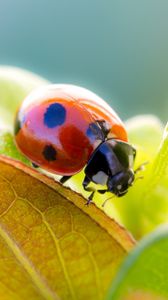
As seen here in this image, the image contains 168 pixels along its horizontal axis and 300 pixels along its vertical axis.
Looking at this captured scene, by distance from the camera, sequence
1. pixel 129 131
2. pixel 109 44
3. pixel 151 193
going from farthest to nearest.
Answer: pixel 109 44 → pixel 129 131 → pixel 151 193

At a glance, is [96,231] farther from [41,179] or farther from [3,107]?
[3,107]

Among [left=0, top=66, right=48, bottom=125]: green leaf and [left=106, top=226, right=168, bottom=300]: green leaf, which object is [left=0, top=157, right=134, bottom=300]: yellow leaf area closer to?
[left=106, top=226, right=168, bottom=300]: green leaf

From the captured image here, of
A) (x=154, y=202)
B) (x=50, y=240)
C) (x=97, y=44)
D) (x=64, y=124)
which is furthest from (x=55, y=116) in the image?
(x=97, y=44)

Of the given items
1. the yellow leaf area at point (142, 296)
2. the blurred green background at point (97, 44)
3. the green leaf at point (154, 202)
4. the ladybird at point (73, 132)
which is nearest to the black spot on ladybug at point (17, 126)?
the ladybird at point (73, 132)

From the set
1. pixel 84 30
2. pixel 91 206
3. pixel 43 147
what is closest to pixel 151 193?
pixel 91 206

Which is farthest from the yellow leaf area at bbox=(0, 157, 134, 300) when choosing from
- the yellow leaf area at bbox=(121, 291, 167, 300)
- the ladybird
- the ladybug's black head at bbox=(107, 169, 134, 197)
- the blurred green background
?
the blurred green background

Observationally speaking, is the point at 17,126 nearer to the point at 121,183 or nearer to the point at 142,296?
the point at 121,183
